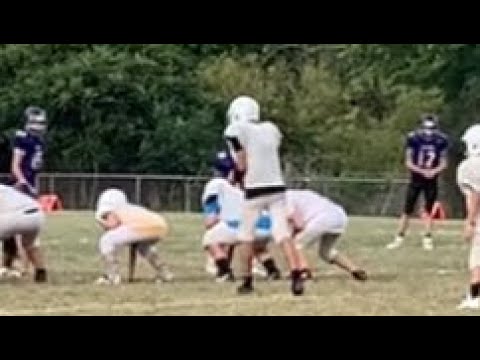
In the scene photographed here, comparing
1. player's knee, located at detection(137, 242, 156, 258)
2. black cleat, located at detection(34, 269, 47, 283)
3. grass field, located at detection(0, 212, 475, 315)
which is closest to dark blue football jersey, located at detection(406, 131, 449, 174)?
grass field, located at detection(0, 212, 475, 315)

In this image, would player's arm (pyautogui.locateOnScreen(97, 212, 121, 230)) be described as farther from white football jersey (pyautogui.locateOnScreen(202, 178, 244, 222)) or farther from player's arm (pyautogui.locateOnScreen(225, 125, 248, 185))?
player's arm (pyautogui.locateOnScreen(225, 125, 248, 185))

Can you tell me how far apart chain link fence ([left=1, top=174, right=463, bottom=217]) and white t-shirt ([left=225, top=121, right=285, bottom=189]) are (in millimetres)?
31623

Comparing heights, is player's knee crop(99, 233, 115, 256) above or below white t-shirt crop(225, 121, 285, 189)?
below

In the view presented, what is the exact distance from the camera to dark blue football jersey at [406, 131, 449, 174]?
22328 mm

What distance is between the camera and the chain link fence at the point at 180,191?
45969mm

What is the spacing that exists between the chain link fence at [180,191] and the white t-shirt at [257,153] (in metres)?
31.6

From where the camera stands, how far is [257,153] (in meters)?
13.6

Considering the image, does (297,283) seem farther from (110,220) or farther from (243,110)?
(110,220)

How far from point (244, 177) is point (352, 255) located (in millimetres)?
6827

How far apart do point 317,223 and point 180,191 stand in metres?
31.4

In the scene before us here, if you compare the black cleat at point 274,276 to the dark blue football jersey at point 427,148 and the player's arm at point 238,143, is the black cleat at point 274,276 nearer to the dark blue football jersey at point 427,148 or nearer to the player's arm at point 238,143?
the player's arm at point 238,143

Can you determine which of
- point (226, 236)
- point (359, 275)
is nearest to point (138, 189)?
point (226, 236)
